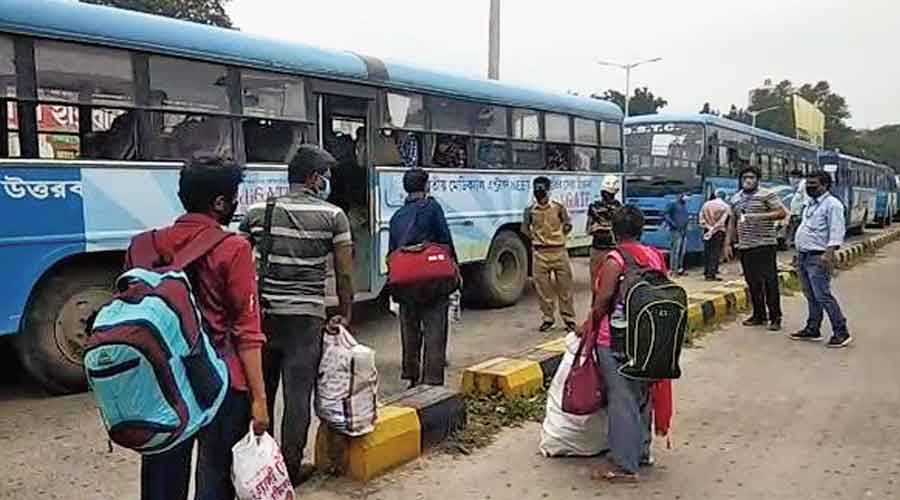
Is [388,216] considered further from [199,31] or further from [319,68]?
[199,31]

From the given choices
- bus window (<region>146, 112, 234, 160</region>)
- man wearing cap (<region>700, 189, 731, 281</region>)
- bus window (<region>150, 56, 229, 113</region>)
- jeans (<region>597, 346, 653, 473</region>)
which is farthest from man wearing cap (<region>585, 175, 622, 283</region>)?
man wearing cap (<region>700, 189, 731, 281</region>)

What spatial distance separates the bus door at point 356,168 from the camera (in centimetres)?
876

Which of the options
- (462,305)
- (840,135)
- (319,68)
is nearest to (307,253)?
(319,68)

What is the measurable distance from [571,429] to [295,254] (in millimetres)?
1881

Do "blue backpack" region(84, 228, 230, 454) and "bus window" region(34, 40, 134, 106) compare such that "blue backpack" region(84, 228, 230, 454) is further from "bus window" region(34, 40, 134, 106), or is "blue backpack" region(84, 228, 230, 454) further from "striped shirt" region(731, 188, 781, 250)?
"striped shirt" region(731, 188, 781, 250)

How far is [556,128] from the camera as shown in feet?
39.5

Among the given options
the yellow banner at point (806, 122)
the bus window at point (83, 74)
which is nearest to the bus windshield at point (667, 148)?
the bus window at point (83, 74)

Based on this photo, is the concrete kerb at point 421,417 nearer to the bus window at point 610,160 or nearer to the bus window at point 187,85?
the bus window at point 187,85

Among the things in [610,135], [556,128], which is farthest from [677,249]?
[556,128]

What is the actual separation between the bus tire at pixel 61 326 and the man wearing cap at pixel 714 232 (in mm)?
9621

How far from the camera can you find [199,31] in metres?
7.28

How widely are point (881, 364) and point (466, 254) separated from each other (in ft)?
14.4

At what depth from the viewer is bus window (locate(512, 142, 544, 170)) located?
442 inches

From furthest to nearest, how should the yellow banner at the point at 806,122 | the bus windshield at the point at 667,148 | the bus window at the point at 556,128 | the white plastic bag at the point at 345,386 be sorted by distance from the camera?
the yellow banner at the point at 806,122 → the bus windshield at the point at 667,148 → the bus window at the point at 556,128 → the white plastic bag at the point at 345,386
